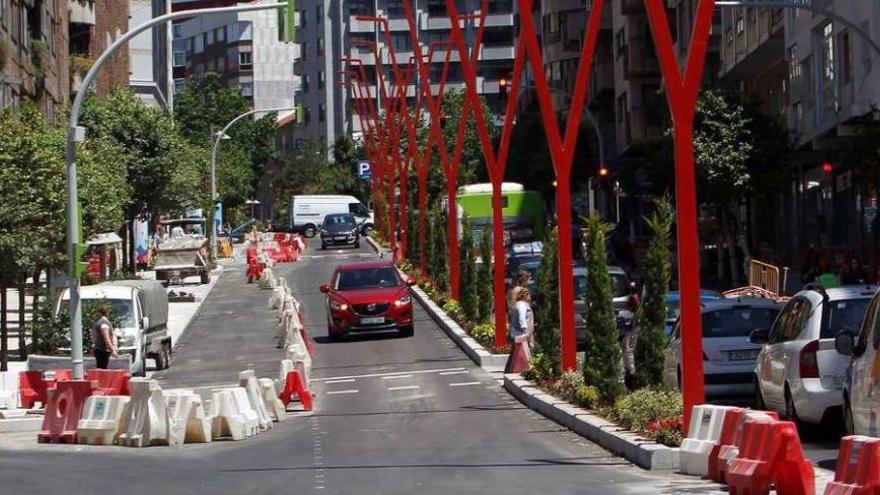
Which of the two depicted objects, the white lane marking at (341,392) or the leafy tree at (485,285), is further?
the leafy tree at (485,285)

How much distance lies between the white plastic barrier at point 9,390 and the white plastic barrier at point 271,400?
5222 mm

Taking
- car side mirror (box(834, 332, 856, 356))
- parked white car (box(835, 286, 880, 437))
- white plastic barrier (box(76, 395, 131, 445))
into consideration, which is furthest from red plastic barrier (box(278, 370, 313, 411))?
car side mirror (box(834, 332, 856, 356))

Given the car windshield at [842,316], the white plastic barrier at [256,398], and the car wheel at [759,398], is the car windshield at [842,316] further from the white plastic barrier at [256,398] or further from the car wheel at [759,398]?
the white plastic barrier at [256,398]

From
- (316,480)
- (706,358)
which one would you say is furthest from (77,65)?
(316,480)

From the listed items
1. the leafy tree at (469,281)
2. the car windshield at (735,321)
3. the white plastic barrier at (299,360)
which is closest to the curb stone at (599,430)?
the car windshield at (735,321)

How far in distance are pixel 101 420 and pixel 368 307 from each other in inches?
748

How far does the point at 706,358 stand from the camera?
877 inches

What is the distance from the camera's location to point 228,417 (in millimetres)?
23172

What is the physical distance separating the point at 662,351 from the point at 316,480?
5988 mm

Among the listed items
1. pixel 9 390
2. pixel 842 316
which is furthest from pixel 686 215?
pixel 9 390

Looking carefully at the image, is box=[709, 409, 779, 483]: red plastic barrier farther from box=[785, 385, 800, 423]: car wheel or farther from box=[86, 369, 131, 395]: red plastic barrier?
box=[86, 369, 131, 395]: red plastic barrier

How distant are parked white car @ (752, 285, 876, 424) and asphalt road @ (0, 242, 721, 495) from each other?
6.48 feet

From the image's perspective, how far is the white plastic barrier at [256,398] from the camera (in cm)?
2428

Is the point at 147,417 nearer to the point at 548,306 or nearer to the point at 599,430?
the point at 599,430
